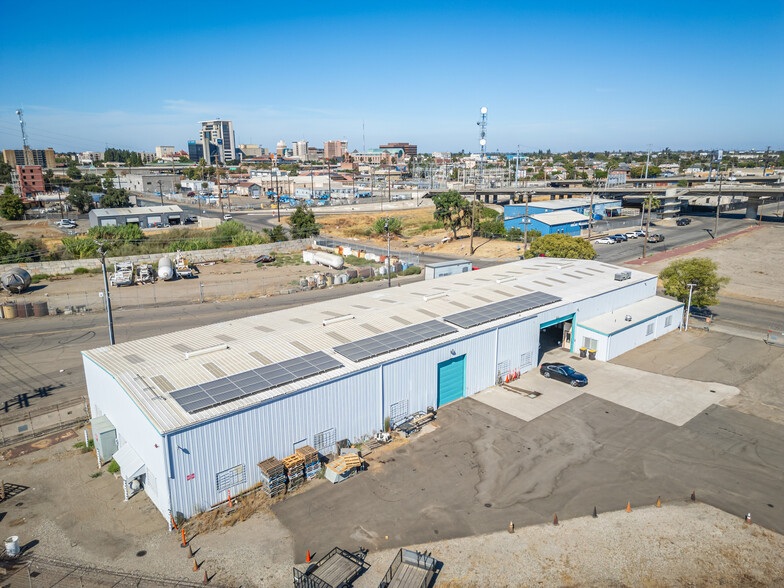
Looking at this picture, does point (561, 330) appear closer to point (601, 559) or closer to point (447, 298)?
point (447, 298)

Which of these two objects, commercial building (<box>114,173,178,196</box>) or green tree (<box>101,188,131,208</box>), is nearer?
green tree (<box>101,188,131,208</box>)

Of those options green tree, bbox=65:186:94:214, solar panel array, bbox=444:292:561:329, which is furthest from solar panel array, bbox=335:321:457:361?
green tree, bbox=65:186:94:214

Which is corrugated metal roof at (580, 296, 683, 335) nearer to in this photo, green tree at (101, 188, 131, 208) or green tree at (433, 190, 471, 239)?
green tree at (433, 190, 471, 239)

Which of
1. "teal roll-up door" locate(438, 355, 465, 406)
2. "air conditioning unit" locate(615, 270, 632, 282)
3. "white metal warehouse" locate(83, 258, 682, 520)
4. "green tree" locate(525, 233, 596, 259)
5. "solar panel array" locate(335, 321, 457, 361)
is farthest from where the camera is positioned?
"green tree" locate(525, 233, 596, 259)

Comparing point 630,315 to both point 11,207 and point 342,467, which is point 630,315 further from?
point 11,207

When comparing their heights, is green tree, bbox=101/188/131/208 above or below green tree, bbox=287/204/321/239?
above

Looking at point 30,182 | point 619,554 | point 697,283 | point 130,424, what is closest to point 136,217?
point 30,182

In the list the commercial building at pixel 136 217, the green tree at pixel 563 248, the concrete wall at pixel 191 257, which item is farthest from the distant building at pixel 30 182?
the green tree at pixel 563 248
